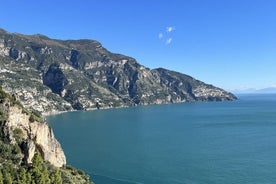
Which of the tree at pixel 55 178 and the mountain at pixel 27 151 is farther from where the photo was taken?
the tree at pixel 55 178

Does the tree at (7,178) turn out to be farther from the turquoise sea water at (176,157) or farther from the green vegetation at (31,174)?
the turquoise sea water at (176,157)

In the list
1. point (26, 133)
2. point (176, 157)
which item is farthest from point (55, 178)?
point (176, 157)

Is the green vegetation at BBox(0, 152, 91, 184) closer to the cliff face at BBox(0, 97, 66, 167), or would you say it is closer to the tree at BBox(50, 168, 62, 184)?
the tree at BBox(50, 168, 62, 184)

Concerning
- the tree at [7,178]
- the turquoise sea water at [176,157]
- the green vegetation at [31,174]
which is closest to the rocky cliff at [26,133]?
the green vegetation at [31,174]

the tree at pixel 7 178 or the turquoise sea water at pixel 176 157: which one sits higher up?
the tree at pixel 7 178

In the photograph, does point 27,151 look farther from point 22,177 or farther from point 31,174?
point 22,177

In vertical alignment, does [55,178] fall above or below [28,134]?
below

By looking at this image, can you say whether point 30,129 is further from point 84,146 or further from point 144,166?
point 84,146

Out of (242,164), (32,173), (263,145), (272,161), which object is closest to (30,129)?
(32,173)

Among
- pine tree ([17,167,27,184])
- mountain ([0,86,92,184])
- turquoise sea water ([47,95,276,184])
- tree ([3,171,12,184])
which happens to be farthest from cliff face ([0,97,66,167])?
turquoise sea water ([47,95,276,184])
